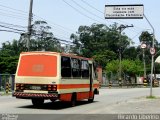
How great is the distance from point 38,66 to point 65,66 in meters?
1.36

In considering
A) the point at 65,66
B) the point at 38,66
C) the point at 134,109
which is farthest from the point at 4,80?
the point at 134,109

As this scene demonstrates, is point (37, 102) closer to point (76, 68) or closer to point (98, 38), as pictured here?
point (76, 68)

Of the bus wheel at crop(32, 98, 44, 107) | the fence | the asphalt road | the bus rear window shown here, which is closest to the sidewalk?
the asphalt road

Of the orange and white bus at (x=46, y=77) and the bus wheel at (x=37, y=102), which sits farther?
the bus wheel at (x=37, y=102)

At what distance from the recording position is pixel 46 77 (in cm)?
2155

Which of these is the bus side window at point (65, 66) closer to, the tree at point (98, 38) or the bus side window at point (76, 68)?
the bus side window at point (76, 68)

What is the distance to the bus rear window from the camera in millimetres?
21719

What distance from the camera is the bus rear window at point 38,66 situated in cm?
2172

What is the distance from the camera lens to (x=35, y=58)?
2223 centimetres

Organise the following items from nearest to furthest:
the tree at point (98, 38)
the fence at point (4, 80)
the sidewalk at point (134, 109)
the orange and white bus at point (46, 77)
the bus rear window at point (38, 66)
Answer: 1. the sidewalk at point (134, 109)
2. the orange and white bus at point (46, 77)
3. the bus rear window at point (38, 66)
4. the fence at point (4, 80)
5. the tree at point (98, 38)

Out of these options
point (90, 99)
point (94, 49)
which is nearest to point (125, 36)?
point (94, 49)

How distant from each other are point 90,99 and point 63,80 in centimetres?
595

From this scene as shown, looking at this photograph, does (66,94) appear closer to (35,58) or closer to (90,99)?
(35,58)

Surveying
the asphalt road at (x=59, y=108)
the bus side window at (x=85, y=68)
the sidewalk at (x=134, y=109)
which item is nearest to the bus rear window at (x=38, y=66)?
the asphalt road at (x=59, y=108)
